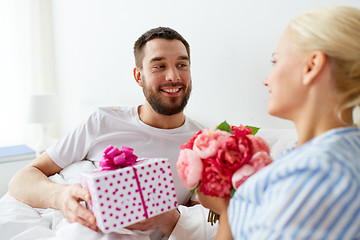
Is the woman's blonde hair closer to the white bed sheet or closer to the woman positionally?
the woman

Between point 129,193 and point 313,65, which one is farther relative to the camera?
point 129,193

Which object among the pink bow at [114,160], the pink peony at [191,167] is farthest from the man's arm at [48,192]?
the pink peony at [191,167]

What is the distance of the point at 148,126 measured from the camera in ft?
5.04

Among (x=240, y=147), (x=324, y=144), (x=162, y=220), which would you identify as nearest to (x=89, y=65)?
(x=162, y=220)

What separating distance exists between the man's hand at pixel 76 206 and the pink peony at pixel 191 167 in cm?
32

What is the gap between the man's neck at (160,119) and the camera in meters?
1.57

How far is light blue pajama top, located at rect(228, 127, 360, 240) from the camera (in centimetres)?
59

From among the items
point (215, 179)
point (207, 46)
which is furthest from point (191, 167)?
point (207, 46)

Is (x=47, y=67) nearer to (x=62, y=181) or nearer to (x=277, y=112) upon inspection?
(x=62, y=181)

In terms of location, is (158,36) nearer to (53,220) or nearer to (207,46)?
(207,46)

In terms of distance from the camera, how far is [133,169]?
0.97m

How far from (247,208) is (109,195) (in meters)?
0.39

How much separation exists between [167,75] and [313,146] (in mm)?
926

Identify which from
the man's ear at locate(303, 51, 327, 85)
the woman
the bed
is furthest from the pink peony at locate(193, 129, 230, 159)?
the bed
